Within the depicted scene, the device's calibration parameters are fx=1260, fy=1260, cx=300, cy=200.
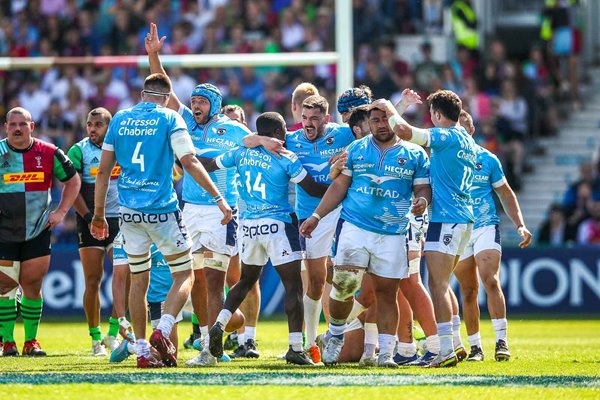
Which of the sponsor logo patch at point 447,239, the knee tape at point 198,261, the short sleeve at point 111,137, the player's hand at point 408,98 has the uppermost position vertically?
the player's hand at point 408,98

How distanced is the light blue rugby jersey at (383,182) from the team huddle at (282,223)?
0.01 metres

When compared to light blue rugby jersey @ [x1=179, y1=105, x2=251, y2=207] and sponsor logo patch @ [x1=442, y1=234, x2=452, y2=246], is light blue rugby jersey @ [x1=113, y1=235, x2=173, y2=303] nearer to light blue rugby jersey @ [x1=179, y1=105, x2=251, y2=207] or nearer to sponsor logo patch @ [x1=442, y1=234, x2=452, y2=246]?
light blue rugby jersey @ [x1=179, y1=105, x2=251, y2=207]

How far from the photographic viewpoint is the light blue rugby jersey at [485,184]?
13.3 m

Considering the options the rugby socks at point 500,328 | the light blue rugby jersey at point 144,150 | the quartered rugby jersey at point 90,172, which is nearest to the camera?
the light blue rugby jersey at point 144,150

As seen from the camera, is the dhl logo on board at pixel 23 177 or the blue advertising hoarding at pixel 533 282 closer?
the dhl logo on board at pixel 23 177

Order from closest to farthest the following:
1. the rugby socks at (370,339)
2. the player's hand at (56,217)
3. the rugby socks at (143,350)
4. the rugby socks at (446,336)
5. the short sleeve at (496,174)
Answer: the rugby socks at (143,350)
the rugby socks at (446,336)
the rugby socks at (370,339)
the short sleeve at (496,174)
the player's hand at (56,217)

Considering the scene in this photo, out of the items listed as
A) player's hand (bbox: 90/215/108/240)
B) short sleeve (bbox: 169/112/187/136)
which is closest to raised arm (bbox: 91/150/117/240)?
player's hand (bbox: 90/215/108/240)

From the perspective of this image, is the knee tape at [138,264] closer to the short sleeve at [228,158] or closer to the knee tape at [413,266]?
the short sleeve at [228,158]

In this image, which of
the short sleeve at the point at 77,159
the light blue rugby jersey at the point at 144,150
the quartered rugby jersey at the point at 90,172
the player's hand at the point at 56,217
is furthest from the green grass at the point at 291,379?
the short sleeve at the point at 77,159

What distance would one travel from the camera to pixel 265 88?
81.5 ft

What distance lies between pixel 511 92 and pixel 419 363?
14.6m

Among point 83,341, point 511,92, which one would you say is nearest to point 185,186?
point 83,341

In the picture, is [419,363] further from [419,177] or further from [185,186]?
[185,186]

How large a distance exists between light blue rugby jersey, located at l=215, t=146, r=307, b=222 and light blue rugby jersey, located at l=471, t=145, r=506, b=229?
2.17 metres
